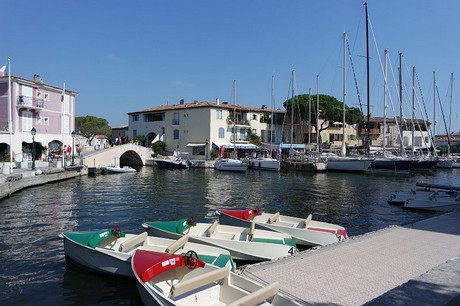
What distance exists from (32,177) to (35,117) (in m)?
18.4

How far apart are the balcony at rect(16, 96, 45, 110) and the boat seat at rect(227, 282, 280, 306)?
43.6 m

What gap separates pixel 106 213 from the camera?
795 inches

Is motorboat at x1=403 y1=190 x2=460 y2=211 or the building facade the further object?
the building facade

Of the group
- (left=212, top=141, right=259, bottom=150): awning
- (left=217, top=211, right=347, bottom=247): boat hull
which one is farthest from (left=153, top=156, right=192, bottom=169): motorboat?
(left=217, top=211, right=347, bottom=247): boat hull

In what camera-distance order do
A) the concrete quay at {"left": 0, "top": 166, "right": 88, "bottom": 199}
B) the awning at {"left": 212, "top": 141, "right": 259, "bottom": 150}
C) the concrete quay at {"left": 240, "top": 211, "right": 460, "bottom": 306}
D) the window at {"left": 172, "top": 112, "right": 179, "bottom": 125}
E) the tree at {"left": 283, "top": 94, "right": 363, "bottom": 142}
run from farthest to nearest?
the tree at {"left": 283, "top": 94, "right": 363, "bottom": 142}, the window at {"left": 172, "top": 112, "right": 179, "bottom": 125}, the awning at {"left": 212, "top": 141, "right": 259, "bottom": 150}, the concrete quay at {"left": 0, "top": 166, "right": 88, "bottom": 199}, the concrete quay at {"left": 240, "top": 211, "right": 460, "bottom": 306}

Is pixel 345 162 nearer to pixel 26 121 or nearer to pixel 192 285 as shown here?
pixel 26 121

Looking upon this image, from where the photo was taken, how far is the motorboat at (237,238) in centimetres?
1144

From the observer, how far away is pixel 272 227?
13969 millimetres

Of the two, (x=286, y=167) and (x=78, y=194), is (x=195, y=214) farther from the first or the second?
(x=286, y=167)

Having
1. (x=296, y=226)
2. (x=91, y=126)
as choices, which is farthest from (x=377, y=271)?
(x=91, y=126)

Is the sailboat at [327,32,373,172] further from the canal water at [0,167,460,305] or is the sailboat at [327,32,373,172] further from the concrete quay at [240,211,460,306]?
the concrete quay at [240,211,460,306]

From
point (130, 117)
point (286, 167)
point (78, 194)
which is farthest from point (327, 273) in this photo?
point (130, 117)

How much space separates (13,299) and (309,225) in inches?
392

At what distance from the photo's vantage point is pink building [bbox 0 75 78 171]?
4162cm
